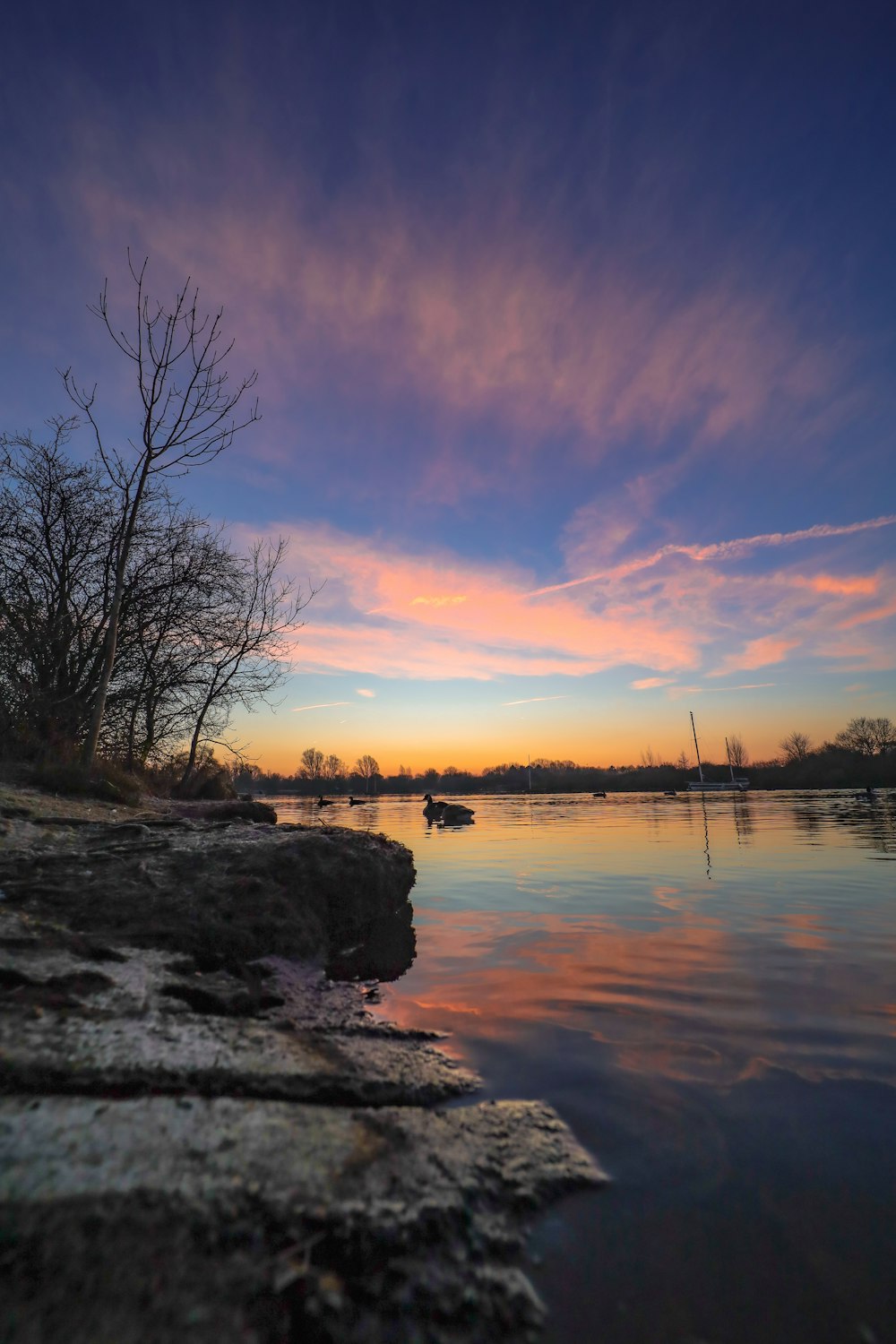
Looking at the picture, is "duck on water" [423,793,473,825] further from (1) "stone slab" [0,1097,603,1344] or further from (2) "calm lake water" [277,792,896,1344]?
(1) "stone slab" [0,1097,603,1344]

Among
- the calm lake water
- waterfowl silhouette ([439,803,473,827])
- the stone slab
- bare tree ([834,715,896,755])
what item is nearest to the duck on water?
waterfowl silhouette ([439,803,473,827])

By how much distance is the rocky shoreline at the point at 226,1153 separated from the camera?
1071 mm

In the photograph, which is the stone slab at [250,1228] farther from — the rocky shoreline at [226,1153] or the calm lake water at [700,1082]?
the calm lake water at [700,1082]

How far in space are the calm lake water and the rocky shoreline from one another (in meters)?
0.19

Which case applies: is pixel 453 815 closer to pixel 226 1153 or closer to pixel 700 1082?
pixel 700 1082

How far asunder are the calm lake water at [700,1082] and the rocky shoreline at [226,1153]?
0.19 metres

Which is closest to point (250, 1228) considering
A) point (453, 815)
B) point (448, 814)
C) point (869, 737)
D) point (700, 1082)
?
point (700, 1082)

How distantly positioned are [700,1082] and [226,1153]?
6.49 ft

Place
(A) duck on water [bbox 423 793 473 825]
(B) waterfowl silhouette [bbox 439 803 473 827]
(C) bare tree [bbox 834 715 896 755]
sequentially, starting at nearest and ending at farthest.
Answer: (B) waterfowl silhouette [bbox 439 803 473 827] → (A) duck on water [bbox 423 793 473 825] → (C) bare tree [bbox 834 715 896 755]

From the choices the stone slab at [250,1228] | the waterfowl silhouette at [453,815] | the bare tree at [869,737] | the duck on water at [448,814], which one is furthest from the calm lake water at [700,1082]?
the bare tree at [869,737]

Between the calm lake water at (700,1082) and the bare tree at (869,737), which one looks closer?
the calm lake water at (700,1082)

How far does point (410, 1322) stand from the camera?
1.14 metres

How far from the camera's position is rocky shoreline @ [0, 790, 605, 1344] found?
3.51 ft

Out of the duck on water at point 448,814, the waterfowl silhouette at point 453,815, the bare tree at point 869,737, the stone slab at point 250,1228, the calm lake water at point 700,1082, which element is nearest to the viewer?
the stone slab at point 250,1228
